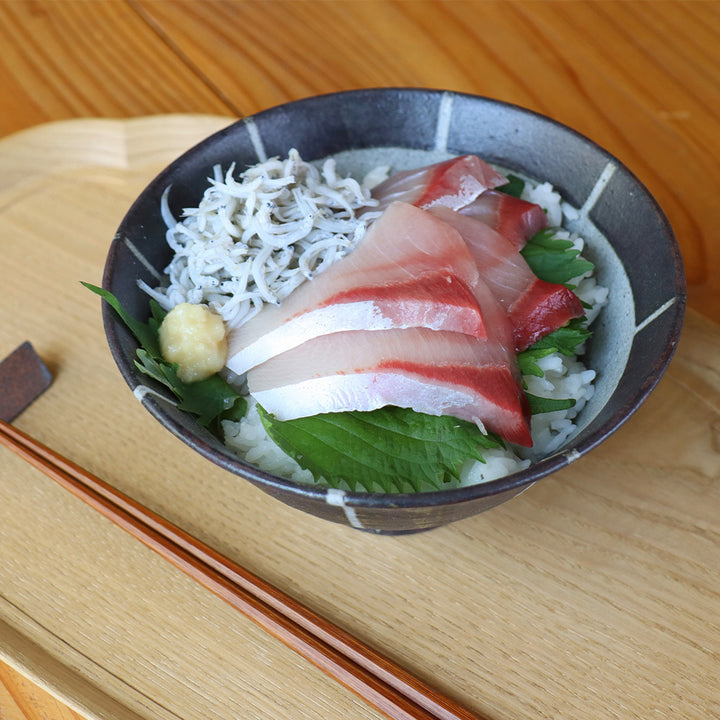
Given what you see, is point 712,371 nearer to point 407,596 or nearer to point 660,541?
point 660,541

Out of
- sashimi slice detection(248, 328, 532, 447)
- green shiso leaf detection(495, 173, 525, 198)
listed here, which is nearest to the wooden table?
sashimi slice detection(248, 328, 532, 447)

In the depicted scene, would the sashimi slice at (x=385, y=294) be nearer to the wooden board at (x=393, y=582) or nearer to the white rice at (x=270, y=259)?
the white rice at (x=270, y=259)

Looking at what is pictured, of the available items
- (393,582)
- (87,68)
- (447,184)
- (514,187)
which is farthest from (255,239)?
(87,68)

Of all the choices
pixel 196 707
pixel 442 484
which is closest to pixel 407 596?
pixel 442 484

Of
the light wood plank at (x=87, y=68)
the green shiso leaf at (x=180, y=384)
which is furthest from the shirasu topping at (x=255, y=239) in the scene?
the light wood plank at (x=87, y=68)

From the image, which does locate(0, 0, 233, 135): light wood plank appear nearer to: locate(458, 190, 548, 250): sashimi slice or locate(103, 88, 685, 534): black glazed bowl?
locate(103, 88, 685, 534): black glazed bowl

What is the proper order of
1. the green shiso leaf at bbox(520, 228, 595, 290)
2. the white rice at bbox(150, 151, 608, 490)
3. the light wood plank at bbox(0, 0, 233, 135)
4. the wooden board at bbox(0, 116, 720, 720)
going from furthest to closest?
1. the light wood plank at bbox(0, 0, 233, 135)
2. the green shiso leaf at bbox(520, 228, 595, 290)
3. the white rice at bbox(150, 151, 608, 490)
4. the wooden board at bbox(0, 116, 720, 720)

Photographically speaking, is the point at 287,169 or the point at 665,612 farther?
the point at 287,169
